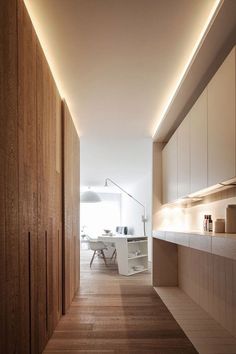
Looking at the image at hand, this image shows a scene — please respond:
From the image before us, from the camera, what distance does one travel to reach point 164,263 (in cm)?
505

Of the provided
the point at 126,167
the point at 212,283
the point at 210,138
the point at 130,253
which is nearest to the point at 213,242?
the point at 210,138

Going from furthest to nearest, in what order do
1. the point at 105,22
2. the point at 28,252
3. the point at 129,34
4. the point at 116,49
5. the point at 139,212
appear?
1. the point at 139,212
2. the point at 116,49
3. the point at 129,34
4. the point at 105,22
5. the point at 28,252

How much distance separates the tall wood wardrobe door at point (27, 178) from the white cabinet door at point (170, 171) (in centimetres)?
219

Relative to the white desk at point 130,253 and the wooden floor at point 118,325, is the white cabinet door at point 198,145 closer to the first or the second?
the wooden floor at point 118,325

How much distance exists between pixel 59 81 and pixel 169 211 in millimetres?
2926

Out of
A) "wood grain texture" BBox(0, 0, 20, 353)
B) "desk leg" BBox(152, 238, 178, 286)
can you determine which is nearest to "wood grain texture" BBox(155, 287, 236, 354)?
"desk leg" BBox(152, 238, 178, 286)

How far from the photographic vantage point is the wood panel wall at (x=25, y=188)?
5.28ft

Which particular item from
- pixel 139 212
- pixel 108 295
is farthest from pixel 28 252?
pixel 139 212

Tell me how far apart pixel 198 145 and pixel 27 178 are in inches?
63.6

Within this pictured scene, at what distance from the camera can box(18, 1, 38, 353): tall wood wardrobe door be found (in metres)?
1.88

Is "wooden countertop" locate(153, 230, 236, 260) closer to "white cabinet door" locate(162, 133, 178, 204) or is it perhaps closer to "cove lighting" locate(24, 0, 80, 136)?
"white cabinet door" locate(162, 133, 178, 204)

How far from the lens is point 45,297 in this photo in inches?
100

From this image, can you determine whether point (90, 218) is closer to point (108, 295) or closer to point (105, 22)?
point (108, 295)

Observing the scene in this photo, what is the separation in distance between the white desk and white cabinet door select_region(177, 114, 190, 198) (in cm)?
289
